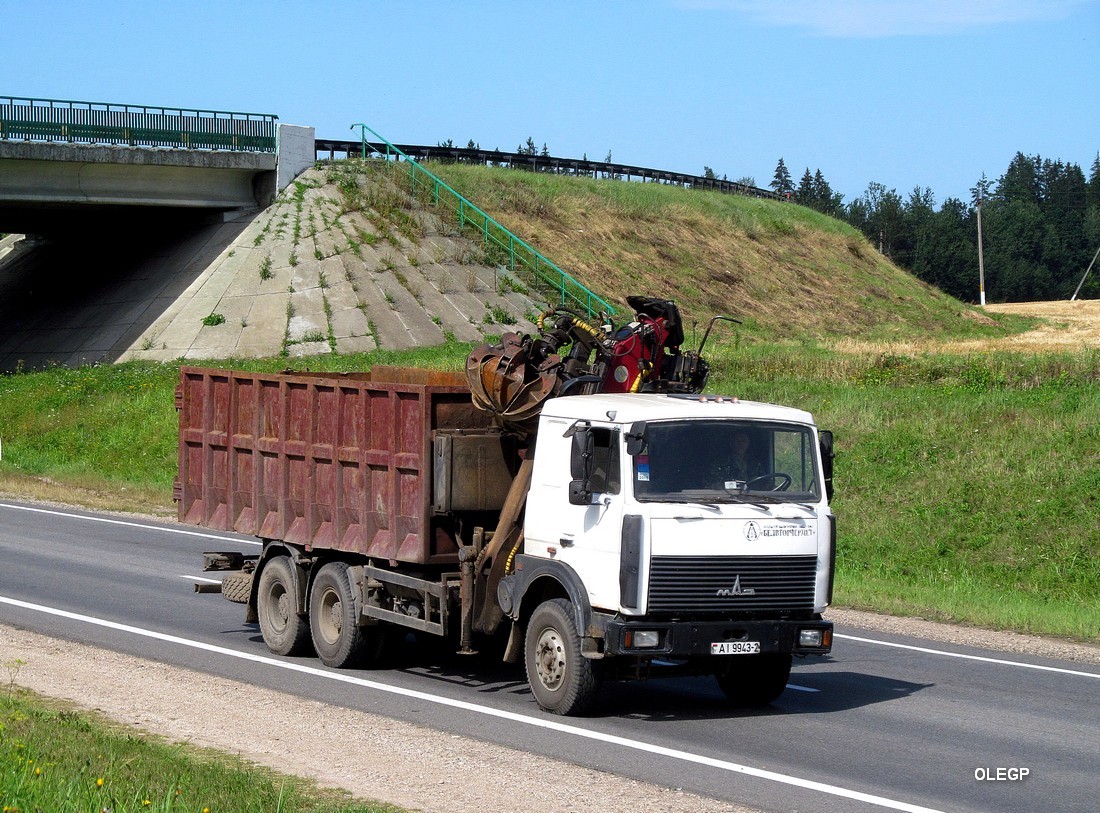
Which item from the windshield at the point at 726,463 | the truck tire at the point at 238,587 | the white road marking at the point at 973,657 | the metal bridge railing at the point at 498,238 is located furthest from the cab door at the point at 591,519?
the metal bridge railing at the point at 498,238

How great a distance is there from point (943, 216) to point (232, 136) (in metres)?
123

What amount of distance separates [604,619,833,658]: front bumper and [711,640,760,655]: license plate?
22 millimetres

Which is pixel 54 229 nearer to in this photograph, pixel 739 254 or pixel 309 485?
pixel 739 254

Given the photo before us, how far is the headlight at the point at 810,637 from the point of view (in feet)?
33.2

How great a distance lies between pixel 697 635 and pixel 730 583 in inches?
18.3

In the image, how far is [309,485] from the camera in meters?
12.6

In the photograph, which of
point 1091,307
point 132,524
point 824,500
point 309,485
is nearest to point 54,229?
point 132,524

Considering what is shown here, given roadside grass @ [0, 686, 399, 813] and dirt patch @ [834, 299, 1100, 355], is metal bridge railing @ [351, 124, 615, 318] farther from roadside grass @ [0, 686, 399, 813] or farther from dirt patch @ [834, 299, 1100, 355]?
roadside grass @ [0, 686, 399, 813]

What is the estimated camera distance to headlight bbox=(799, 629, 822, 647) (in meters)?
10.1

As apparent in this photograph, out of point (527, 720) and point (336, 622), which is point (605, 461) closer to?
point (527, 720)

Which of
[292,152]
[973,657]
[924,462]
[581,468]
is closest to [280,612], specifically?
[581,468]

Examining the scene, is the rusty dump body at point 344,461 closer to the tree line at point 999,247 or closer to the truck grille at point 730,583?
the truck grille at point 730,583

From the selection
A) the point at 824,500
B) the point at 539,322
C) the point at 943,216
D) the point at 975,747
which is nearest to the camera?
the point at 975,747

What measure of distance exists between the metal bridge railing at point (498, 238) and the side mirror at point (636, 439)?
38.1 metres
